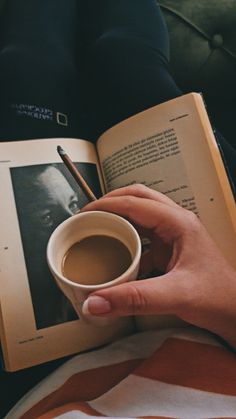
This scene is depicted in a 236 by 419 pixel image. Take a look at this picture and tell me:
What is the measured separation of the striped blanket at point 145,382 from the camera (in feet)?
1.36

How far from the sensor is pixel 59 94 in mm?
626

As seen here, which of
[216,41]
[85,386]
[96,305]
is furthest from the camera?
[216,41]

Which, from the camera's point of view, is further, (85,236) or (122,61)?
(122,61)

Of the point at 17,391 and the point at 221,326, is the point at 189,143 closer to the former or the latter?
the point at 221,326

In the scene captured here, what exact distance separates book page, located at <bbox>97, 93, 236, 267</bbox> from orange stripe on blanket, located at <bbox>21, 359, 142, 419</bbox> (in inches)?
6.6

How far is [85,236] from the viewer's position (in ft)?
1.46

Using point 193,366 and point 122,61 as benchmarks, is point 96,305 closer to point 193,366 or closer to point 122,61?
point 193,366

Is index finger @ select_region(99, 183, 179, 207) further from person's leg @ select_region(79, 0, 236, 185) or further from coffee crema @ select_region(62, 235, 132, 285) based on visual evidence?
person's leg @ select_region(79, 0, 236, 185)

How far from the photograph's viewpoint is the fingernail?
36 centimetres

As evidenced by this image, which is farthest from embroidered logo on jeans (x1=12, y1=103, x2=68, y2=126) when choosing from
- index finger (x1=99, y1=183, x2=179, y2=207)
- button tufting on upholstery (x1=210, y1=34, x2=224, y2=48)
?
button tufting on upholstery (x1=210, y1=34, x2=224, y2=48)

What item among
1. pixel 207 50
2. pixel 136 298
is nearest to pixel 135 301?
pixel 136 298

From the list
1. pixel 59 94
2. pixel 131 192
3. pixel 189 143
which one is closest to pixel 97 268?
pixel 131 192

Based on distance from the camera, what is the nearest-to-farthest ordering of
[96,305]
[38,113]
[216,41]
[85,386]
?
[96,305]
[85,386]
[38,113]
[216,41]

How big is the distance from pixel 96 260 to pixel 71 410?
140 millimetres
